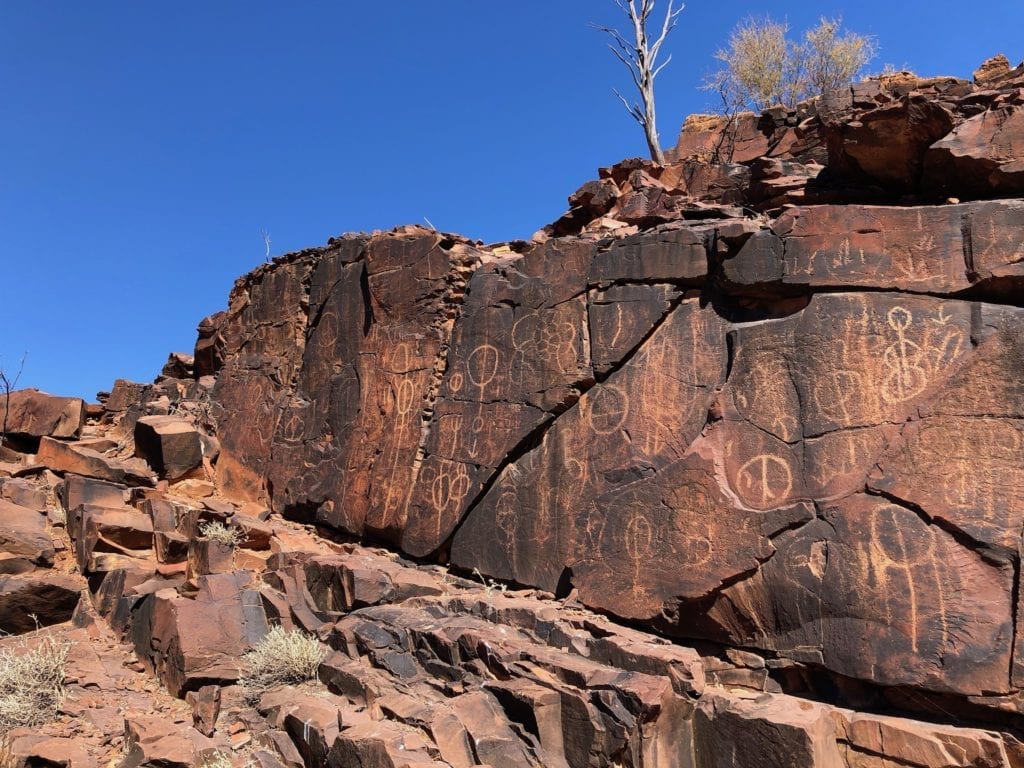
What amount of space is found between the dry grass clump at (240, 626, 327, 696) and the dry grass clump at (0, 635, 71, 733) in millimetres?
1589

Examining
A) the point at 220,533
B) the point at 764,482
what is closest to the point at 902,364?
the point at 764,482

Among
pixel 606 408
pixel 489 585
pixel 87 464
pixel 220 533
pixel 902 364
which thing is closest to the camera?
pixel 902 364

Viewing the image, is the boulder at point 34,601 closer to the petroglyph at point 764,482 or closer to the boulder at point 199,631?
the boulder at point 199,631

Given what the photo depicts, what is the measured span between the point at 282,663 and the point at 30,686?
210 centimetres

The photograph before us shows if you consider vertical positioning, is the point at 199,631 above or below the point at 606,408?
below

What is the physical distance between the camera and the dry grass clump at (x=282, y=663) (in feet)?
23.6

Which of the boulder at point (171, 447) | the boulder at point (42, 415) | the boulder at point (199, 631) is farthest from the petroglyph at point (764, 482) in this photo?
the boulder at point (42, 415)

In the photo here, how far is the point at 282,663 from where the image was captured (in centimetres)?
725

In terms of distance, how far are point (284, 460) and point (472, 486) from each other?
403cm

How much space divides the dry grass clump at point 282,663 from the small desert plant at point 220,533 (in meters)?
2.49

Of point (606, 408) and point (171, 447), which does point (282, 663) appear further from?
point (171, 447)

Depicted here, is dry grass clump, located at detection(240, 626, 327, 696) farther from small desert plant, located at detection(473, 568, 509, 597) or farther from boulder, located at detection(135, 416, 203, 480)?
boulder, located at detection(135, 416, 203, 480)

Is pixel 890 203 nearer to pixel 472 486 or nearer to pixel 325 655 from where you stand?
pixel 472 486

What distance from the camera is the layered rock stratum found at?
226 inches
